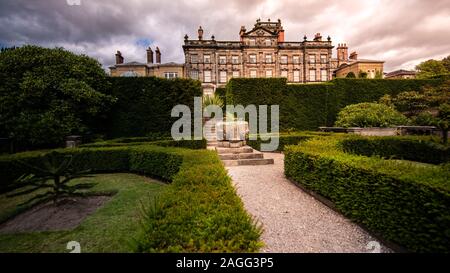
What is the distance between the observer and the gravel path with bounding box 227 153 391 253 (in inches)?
126

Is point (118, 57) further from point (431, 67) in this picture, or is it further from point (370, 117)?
point (431, 67)

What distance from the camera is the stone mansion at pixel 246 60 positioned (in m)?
36.3

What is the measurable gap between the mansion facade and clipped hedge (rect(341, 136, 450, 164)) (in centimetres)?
2948

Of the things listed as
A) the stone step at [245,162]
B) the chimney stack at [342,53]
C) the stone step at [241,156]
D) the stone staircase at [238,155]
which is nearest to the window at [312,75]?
the chimney stack at [342,53]

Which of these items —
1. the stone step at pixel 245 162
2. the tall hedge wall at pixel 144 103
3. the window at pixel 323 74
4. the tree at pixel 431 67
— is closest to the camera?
Result: the stone step at pixel 245 162

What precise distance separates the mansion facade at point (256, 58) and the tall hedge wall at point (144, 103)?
73.5ft

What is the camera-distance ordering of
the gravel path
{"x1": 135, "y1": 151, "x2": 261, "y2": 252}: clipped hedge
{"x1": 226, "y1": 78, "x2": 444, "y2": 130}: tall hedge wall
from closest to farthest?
{"x1": 135, "y1": 151, "x2": 261, "y2": 252}: clipped hedge, the gravel path, {"x1": 226, "y1": 78, "x2": 444, "y2": 130}: tall hedge wall

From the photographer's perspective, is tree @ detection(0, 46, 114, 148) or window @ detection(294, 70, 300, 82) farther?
window @ detection(294, 70, 300, 82)

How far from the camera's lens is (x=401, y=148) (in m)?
9.62

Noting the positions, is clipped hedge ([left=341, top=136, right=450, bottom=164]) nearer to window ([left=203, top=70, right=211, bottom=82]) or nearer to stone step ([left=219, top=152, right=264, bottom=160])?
stone step ([left=219, top=152, right=264, bottom=160])

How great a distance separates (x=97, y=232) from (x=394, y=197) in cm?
507

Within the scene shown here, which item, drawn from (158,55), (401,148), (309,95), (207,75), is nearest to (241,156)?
(401,148)

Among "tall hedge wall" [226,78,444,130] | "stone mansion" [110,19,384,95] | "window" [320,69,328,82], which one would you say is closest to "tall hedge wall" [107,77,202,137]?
"tall hedge wall" [226,78,444,130]

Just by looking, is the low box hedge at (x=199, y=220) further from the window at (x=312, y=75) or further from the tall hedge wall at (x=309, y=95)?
the window at (x=312, y=75)
